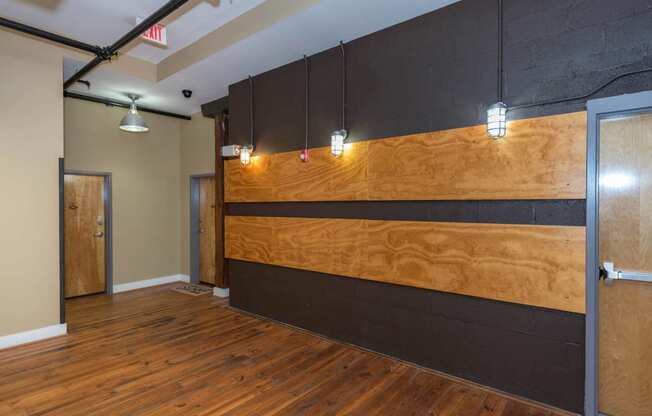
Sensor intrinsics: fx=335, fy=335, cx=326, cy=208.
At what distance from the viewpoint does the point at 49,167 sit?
3.72 m

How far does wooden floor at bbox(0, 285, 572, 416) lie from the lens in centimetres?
240

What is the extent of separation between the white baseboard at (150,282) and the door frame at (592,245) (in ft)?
19.5

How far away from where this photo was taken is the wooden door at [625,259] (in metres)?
2.12

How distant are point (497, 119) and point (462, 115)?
0.33 meters

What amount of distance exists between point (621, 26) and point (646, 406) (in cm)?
241

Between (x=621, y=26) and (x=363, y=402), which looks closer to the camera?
(x=621, y=26)

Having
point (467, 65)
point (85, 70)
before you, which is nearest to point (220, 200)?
point (85, 70)

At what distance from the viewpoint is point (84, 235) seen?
5.31 meters

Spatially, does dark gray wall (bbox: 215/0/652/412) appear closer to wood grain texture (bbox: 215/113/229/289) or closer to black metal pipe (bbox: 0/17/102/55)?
wood grain texture (bbox: 215/113/229/289)

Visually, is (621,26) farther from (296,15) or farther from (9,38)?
(9,38)

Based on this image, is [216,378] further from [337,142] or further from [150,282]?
[150,282]

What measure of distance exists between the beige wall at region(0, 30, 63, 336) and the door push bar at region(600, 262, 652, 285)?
5131 mm

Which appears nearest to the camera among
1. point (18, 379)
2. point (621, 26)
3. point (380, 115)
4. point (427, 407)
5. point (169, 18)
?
point (621, 26)

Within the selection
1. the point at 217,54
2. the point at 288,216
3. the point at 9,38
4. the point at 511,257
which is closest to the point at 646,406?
the point at 511,257
